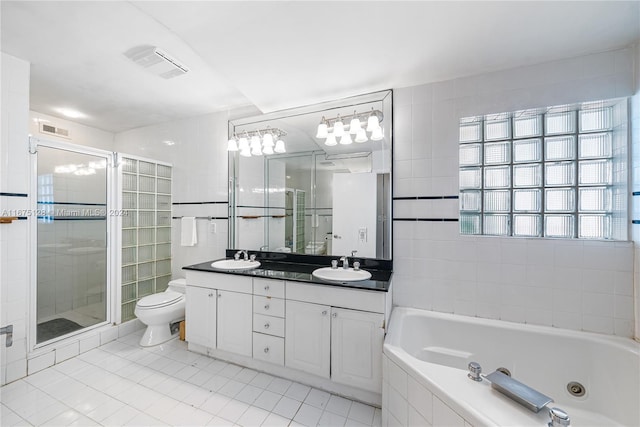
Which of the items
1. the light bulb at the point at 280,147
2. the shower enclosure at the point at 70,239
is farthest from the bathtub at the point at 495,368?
the shower enclosure at the point at 70,239

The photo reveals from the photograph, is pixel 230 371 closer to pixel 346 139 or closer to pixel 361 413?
pixel 361 413

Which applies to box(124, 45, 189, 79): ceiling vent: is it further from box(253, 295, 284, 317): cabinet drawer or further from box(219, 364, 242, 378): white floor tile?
box(219, 364, 242, 378): white floor tile

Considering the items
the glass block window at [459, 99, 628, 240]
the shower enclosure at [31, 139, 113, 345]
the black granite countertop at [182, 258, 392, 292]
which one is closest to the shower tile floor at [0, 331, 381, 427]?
the shower enclosure at [31, 139, 113, 345]

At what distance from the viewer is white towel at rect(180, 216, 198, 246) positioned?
279 cm

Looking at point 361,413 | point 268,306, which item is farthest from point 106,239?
point 361,413

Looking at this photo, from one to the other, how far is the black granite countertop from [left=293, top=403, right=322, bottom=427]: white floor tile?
77cm

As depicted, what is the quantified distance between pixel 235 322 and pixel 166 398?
593mm

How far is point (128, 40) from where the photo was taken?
162cm

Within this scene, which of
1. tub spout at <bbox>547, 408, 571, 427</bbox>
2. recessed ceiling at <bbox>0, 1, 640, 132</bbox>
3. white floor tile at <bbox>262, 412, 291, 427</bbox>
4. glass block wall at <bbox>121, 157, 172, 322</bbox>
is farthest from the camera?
glass block wall at <bbox>121, 157, 172, 322</bbox>

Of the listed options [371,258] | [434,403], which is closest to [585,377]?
[434,403]

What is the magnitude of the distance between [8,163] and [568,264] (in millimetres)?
3917

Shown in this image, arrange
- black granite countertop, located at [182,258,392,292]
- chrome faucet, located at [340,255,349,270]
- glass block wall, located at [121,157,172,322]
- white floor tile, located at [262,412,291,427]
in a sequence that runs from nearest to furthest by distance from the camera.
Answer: white floor tile, located at [262,412,291,427]
black granite countertop, located at [182,258,392,292]
chrome faucet, located at [340,255,349,270]
glass block wall, located at [121,157,172,322]

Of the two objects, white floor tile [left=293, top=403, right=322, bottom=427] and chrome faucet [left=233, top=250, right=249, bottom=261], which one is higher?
chrome faucet [left=233, top=250, right=249, bottom=261]

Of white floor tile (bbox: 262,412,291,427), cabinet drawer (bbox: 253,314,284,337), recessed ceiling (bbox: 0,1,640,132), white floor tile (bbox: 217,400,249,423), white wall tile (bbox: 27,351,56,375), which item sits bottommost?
white floor tile (bbox: 262,412,291,427)
